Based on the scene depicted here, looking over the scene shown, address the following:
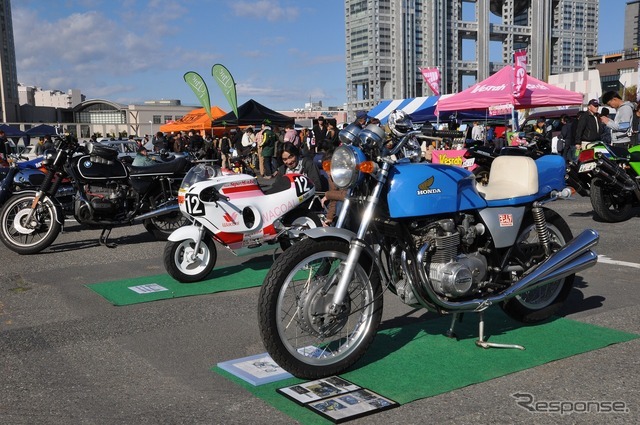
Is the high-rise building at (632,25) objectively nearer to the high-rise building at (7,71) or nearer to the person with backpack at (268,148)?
the high-rise building at (7,71)

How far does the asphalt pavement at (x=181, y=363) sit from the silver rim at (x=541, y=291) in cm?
34

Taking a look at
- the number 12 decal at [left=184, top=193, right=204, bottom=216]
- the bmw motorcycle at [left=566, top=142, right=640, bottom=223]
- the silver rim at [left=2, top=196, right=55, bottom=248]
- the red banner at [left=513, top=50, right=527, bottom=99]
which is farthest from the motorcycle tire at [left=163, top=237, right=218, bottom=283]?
the red banner at [left=513, top=50, right=527, bottom=99]

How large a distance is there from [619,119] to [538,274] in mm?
9443

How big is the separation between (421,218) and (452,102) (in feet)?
55.4

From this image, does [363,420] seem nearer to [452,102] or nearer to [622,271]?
[622,271]

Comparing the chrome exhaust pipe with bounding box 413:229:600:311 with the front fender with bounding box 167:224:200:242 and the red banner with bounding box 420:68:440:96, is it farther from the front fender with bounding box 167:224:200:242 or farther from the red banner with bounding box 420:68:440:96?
the red banner with bounding box 420:68:440:96

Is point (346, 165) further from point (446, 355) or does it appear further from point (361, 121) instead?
point (361, 121)

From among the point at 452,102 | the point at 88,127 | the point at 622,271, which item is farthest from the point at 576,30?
the point at 622,271

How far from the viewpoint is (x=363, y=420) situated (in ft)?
10.5

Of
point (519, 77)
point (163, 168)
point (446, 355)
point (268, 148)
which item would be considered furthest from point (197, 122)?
point (446, 355)

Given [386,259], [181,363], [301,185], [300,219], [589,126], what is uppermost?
[589,126]

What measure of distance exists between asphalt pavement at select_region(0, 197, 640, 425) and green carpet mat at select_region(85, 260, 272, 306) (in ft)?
0.52

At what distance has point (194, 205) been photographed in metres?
6.39

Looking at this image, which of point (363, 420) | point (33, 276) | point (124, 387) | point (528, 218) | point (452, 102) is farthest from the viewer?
point (452, 102)
